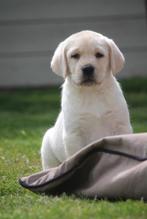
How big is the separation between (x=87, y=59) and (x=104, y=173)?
4.56 ft

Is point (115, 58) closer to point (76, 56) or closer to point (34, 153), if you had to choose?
point (76, 56)

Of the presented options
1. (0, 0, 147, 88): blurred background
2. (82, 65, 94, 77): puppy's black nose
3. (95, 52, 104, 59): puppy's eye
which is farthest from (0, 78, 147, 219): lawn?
(95, 52, 104, 59): puppy's eye

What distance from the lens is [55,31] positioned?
67.1 feet

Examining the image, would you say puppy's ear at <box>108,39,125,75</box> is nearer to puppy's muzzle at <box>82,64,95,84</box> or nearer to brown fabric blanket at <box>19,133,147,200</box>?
puppy's muzzle at <box>82,64,95,84</box>

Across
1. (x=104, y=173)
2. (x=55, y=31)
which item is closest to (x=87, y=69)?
(x=104, y=173)

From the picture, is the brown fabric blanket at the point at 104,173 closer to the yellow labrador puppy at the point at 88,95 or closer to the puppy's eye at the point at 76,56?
the yellow labrador puppy at the point at 88,95

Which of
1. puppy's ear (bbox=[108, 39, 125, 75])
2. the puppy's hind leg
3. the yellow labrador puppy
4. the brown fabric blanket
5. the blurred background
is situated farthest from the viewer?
the blurred background

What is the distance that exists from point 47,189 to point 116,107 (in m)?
1.15

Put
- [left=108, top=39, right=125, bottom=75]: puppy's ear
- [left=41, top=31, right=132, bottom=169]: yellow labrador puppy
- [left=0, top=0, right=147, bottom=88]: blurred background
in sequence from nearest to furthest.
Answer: [left=41, top=31, right=132, bottom=169]: yellow labrador puppy < [left=108, top=39, right=125, bottom=75]: puppy's ear < [left=0, top=0, right=147, bottom=88]: blurred background

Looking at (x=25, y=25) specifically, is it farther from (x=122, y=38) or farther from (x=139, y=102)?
(x=139, y=102)

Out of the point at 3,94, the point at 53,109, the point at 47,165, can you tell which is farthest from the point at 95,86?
the point at 3,94

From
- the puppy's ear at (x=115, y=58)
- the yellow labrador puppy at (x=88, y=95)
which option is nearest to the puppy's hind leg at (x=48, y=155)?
the yellow labrador puppy at (x=88, y=95)

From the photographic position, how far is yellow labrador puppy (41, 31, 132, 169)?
758cm

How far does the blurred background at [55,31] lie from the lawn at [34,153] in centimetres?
94
